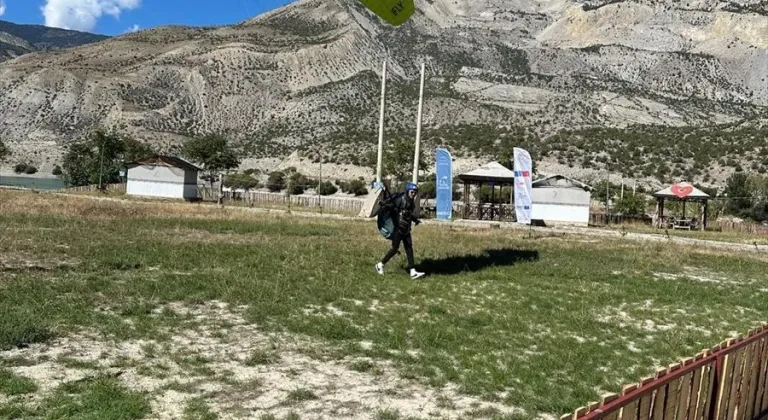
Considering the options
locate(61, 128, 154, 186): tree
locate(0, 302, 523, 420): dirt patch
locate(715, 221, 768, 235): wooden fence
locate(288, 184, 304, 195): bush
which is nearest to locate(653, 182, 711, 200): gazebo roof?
locate(715, 221, 768, 235): wooden fence

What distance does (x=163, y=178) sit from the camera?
5259 cm

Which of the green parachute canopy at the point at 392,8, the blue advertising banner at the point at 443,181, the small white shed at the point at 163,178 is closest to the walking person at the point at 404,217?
the green parachute canopy at the point at 392,8

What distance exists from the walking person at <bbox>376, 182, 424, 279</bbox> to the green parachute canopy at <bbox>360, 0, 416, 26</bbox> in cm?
635

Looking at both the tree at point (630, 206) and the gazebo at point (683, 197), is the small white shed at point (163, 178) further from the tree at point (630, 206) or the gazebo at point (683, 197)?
the gazebo at point (683, 197)

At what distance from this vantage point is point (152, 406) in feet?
16.8

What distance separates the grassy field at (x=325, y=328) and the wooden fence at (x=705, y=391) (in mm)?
1258

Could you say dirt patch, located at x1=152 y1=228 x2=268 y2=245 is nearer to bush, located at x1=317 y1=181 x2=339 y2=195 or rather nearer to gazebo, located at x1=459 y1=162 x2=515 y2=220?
gazebo, located at x1=459 y1=162 x2=515 y2=220

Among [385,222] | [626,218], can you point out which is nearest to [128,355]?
[385,222]

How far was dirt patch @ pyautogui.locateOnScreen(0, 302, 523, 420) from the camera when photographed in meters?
5.37

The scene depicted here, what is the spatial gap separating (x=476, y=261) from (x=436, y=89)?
308 feet

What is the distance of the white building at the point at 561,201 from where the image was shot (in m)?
39.7

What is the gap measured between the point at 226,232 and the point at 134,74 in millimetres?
98691

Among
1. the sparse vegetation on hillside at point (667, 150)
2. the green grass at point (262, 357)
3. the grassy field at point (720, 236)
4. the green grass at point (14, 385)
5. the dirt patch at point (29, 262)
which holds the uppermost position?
the sparse vegetation on hillside at point (667, 150)

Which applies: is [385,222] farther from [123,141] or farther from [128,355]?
[123,141]
